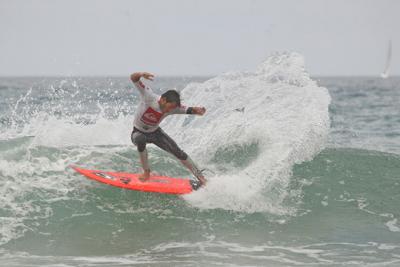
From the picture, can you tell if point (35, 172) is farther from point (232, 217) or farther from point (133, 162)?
point (232, 217)

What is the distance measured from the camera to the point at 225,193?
8.62 m

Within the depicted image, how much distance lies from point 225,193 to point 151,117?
166 cm

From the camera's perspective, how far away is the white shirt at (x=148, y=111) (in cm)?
785

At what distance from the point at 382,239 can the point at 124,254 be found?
134 inches

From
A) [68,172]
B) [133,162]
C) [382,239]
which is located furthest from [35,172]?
[382,239]

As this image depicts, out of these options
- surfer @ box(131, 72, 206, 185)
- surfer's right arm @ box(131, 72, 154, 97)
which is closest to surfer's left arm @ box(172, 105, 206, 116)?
surfer @ box(131, 72, 206, 185)

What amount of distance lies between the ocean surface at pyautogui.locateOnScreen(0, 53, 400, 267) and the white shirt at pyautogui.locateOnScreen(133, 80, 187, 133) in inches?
48.7

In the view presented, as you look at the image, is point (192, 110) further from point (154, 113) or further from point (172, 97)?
point (154, 113)

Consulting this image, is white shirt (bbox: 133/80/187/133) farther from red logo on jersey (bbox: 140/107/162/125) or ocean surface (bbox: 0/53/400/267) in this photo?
ocean surface (bbox: 0/53/400/267)

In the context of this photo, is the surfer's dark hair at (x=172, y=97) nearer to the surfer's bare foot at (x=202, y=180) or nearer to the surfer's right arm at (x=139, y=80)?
the surfer's right arm at (x=139, y=80)

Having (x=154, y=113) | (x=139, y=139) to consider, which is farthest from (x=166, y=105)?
(x=139, y=139)

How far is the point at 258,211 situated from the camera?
8.41m

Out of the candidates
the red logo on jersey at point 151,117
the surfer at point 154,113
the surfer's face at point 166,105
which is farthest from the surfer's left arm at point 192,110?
the red logo on jersey at point 151,117

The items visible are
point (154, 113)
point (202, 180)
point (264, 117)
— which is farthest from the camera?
point (264, 117)
